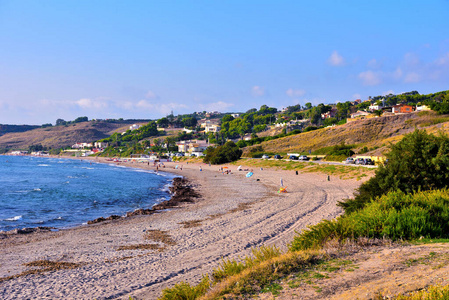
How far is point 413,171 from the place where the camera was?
15.9m

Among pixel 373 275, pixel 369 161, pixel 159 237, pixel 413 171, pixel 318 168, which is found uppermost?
pixel 413 171

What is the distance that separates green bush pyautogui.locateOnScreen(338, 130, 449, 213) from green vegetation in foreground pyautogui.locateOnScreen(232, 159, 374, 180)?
2133cm

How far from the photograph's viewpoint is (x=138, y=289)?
33.8 feet

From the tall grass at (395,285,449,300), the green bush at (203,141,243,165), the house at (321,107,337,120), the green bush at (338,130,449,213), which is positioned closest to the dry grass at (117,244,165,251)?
the green bush at (338,130,449,213)

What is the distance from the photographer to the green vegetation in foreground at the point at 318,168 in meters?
39.4

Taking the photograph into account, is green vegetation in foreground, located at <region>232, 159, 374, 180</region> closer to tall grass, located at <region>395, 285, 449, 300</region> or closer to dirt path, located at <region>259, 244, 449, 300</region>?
dirt path, located at <region>259, 244, 449, 300</region>

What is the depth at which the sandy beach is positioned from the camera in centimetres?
1080

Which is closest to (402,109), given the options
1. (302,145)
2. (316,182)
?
(302,145)

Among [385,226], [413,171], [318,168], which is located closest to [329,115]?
[318,168]

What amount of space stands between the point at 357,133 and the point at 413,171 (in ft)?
259

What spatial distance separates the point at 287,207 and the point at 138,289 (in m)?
15.7

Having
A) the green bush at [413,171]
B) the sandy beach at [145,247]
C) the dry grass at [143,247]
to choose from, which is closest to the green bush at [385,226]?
the sandy beach at [145,247]

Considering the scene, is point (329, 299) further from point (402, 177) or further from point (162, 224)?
point (162, 224)

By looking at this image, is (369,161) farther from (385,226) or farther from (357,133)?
(357,133)
